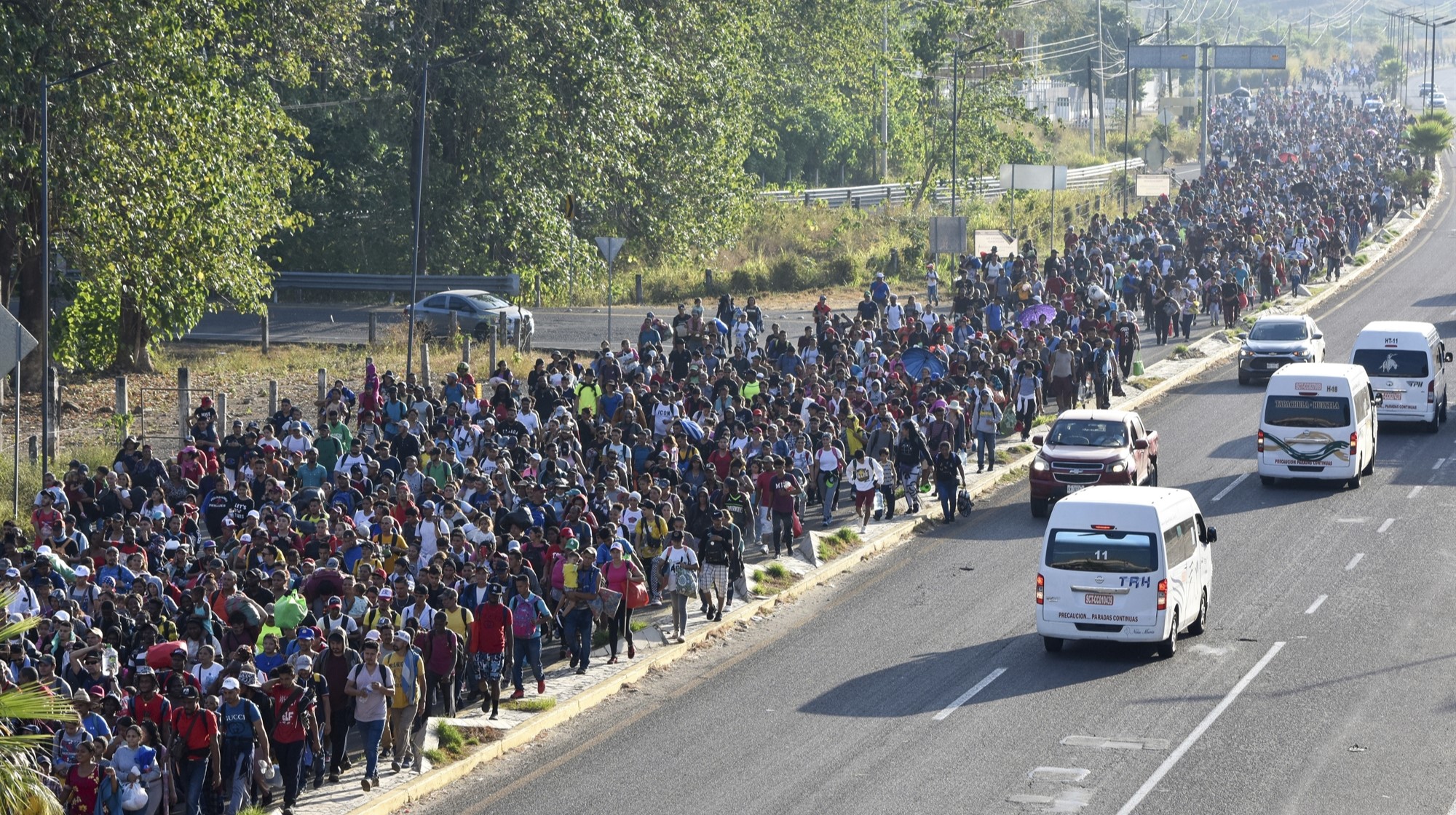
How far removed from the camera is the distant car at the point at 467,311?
42.8 meters

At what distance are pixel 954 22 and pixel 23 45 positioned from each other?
39.6 m

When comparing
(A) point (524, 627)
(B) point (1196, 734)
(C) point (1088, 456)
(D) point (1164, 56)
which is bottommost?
(B) point (1196, 734)

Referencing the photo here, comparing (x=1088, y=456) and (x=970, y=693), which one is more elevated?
(x=1088, y=456)

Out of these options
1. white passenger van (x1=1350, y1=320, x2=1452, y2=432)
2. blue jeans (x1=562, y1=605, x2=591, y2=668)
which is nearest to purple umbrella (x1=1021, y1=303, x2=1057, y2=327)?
white passenger van (x1=1350, y1=320, x2=1452, y2=432)

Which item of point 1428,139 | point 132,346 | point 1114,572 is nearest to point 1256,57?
point 1428,139

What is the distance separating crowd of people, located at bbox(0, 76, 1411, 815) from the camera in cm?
1465

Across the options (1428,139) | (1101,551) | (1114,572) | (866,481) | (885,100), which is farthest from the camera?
(1428,139)

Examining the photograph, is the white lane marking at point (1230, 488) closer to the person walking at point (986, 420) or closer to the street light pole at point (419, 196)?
the person walking at point (986, 420)

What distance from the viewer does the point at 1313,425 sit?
28359 millimetres

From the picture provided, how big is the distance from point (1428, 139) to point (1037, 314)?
2064 inches

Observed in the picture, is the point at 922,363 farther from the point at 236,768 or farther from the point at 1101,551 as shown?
the point at 236,768

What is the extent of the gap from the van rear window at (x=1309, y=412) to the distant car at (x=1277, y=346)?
9.46m

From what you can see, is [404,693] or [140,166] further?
[140,166]

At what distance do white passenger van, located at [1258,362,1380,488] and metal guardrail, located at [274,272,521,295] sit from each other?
2210 centimetres
